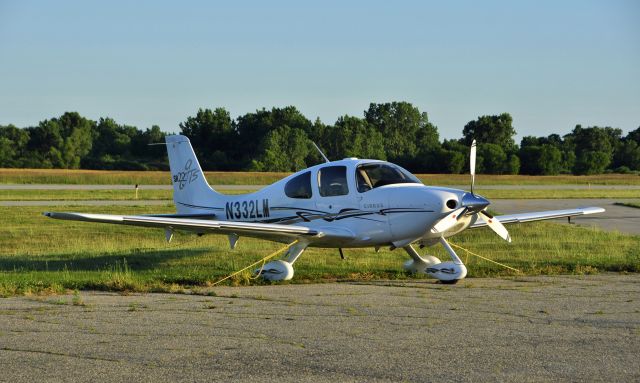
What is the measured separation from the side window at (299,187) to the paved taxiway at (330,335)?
8.59ft

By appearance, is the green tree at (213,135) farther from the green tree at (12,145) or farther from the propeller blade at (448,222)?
the propeller blade at (448,222)

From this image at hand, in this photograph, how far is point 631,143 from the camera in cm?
11556

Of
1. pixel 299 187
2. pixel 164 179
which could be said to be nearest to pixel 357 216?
pixel 299 187

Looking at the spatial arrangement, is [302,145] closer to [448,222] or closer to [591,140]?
[591,140]

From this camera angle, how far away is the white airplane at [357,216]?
12.9 meters

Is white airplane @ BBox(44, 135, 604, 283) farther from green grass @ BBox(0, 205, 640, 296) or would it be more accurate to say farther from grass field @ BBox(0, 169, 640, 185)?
grass field @ BBox(0, 169, 640, 185)

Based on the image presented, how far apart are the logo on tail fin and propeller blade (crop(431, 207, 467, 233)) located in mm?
6202

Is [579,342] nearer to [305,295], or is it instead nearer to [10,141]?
[305,295]

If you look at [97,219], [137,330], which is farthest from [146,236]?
[137,330]

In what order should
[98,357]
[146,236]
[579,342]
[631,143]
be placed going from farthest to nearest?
[631,143], [146,236], [579,342], [98,357]

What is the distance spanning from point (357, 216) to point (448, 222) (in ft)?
5.01

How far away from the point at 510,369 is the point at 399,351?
3.63 feet

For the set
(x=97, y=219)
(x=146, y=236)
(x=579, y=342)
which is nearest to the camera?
(x=579, y=342)

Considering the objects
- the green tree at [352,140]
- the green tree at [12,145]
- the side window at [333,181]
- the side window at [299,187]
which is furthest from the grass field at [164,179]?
the side window at [333,181]
